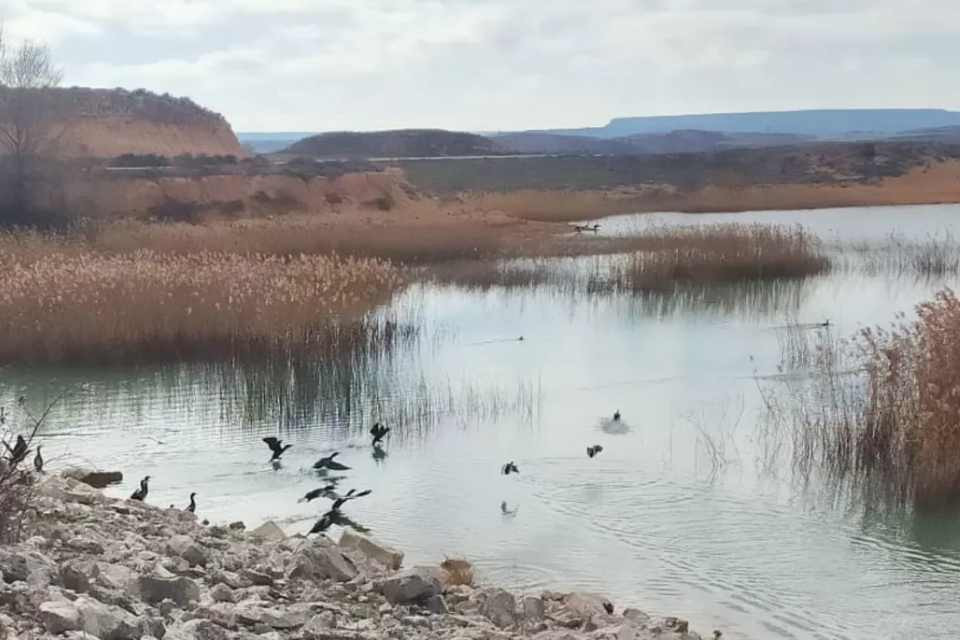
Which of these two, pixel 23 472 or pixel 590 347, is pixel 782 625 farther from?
pixel 590 347

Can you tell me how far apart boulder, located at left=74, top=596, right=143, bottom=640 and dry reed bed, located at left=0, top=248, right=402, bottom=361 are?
9.86 meters

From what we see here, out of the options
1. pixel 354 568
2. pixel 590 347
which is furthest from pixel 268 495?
pixel 590 347

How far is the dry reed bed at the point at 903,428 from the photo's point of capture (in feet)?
30.2

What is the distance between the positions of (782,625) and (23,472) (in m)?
4.28

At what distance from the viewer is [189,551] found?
629 cm

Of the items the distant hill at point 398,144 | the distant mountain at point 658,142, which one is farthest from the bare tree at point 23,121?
the distant mountain at point 658,142

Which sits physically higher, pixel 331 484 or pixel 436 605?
pixel 436 605

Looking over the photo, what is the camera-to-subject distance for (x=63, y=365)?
14656mm

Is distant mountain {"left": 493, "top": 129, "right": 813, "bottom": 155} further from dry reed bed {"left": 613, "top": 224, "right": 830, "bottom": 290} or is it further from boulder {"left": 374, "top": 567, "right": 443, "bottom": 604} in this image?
boulder {"left": 374, "top": 567, "right": 443, "bottom": 604}

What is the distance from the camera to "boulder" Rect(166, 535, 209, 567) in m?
6.24

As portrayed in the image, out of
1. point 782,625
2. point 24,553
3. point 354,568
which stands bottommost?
point 782,625

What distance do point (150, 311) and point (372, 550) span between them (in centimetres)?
870

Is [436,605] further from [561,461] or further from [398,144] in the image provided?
[398,144]

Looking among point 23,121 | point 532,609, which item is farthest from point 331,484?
point 23,121
